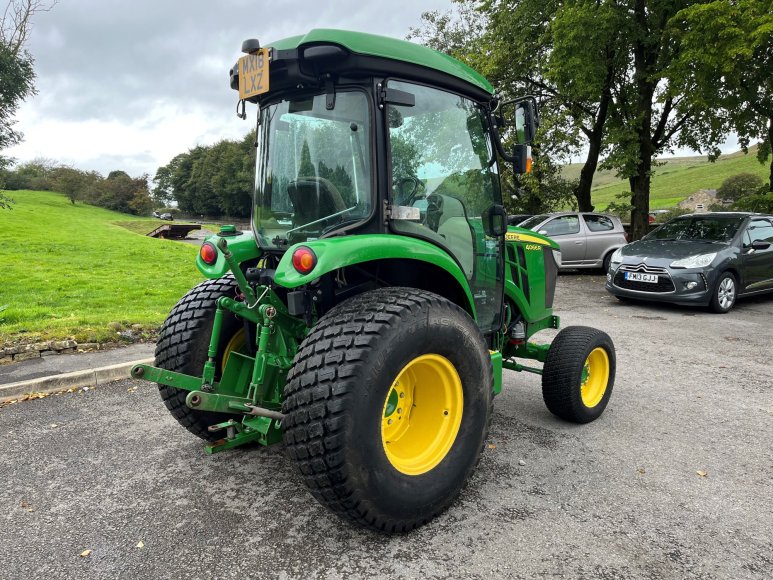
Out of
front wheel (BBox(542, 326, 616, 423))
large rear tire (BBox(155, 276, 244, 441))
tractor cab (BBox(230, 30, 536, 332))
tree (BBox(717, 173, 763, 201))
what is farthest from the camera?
tree (BBox(717, 173, 763, 201))

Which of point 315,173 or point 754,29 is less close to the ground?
point 754,29

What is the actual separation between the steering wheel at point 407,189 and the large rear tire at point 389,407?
0.56 meters

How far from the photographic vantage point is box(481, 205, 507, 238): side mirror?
11.9ft

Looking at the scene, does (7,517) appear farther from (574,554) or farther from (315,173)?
(574,554)

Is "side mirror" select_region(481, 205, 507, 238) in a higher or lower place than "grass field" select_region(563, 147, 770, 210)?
lower

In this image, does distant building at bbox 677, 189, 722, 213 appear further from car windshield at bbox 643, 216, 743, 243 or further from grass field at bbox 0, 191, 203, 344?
grass field at bbox 0, 191, 203, 344

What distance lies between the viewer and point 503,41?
1688cm

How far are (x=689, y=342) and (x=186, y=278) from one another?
10012 mm

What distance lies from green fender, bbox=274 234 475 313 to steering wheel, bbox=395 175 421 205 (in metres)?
0.27

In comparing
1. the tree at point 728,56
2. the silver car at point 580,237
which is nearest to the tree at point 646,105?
the tree at point 728,56

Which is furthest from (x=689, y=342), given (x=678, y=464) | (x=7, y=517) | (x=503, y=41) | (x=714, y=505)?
(x=503, y=41)

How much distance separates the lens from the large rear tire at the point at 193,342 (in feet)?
10.5

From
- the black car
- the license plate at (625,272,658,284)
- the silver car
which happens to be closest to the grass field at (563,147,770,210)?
the silver car

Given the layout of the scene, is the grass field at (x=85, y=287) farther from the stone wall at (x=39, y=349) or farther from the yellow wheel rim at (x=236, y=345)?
the yellow wheel rim at (x=236, y=345)
